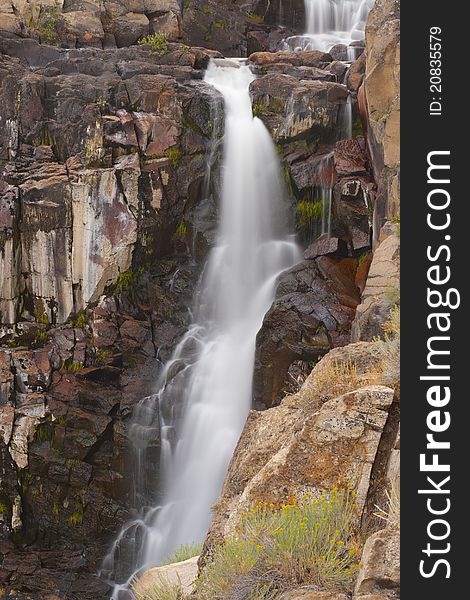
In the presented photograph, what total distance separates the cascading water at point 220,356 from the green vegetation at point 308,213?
0.41 m

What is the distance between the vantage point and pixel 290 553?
12.0ft

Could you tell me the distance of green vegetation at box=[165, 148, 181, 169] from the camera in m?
A: 14.7

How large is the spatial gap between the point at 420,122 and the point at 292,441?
7.64 feet

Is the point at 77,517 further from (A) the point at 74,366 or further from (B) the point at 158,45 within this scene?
(B) the point at 158,45

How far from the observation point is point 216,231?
14781mm

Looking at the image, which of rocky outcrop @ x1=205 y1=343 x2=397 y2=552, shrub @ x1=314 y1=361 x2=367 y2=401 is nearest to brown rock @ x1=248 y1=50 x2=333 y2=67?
shrub @ x1=314 y1=361 x2=367 y2=401

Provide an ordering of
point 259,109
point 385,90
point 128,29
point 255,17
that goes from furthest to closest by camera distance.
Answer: point 255,17, point 128,29, point 259,109, point 385,90

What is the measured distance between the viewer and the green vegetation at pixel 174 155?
48.3 feet

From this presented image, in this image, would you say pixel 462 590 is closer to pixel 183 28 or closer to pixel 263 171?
pixel 263 171

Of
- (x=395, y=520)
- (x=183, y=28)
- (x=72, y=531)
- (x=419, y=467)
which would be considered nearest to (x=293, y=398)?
(x=395, y=520)

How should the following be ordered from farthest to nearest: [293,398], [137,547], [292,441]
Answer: [137,547] → [293,398] → [292,441]

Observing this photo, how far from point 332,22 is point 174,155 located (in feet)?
33.6

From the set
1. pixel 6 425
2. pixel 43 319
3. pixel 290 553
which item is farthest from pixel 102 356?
pixel 290 553

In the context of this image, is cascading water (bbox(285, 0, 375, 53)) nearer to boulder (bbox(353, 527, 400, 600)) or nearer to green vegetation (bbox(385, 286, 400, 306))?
green vegetation (bbox(385, 286, 400, 306))
